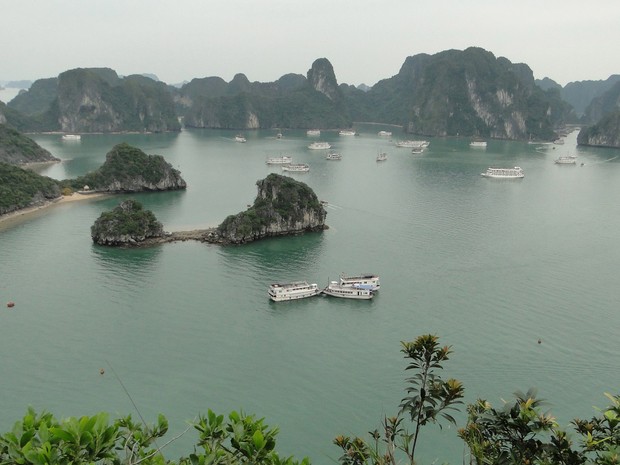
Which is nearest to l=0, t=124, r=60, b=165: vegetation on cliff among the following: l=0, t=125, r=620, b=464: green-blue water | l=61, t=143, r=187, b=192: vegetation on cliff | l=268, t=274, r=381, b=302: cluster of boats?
l=61, t=143, r=187, b=192: vegetation on cliff

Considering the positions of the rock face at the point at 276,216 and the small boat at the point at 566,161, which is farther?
the small boat at the point at 566,161

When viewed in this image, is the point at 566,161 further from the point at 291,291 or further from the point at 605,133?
the point at 291,291

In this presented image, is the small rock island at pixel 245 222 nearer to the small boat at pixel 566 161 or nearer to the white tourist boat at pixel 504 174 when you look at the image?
the white tourist boat at pixel 504 174

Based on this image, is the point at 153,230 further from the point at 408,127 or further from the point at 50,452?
the point at 408,127

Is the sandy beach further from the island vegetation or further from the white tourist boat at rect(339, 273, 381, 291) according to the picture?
the island vegetation

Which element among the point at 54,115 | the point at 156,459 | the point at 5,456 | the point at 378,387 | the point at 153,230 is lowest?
the point at 378,387

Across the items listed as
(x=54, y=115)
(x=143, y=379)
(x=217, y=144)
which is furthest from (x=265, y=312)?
(x=54, y=115)

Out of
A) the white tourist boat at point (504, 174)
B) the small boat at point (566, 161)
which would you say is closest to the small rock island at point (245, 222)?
the white tourist boat at point (504, 174)
